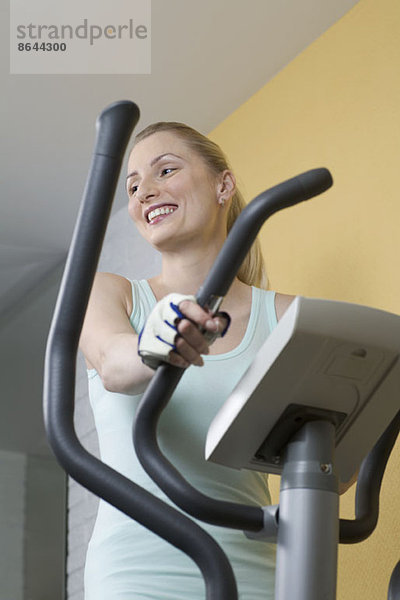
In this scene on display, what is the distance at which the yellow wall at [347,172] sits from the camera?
212 centimetres

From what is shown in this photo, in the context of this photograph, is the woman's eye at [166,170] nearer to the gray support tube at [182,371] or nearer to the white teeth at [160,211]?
the white teeth at [160,211]

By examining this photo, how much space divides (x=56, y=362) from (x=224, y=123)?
2.54 metres

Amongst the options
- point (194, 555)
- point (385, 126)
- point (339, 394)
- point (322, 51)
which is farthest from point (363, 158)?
point (194, 555)

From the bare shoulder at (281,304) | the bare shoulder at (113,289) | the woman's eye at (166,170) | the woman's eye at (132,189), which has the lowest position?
the bare shoulder at (281,304)

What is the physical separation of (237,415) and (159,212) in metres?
0.73

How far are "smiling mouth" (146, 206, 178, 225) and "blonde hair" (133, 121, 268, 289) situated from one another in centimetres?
18

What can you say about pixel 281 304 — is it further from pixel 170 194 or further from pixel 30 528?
pixel 30 528

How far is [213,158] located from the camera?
1.67 metres

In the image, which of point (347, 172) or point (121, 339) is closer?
point (121, 339)

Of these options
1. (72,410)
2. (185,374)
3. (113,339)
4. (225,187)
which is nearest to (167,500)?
(185,374)

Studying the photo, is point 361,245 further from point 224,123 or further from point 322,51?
point 224,123

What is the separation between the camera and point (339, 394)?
84cm

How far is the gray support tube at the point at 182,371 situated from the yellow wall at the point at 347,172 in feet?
4.24

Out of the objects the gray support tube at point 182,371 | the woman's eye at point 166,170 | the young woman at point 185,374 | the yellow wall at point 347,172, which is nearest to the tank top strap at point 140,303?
the young woman at point 185,374
